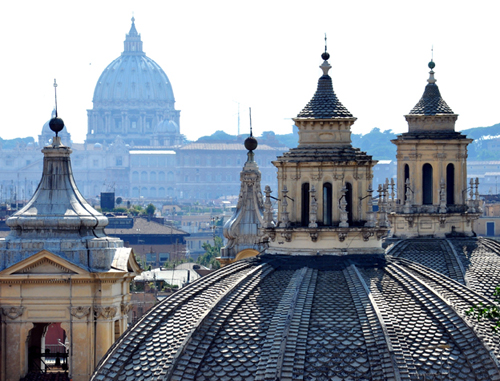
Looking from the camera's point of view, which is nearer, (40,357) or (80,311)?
(80,311)

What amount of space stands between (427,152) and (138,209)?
374 ft

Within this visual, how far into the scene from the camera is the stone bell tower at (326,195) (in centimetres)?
3139

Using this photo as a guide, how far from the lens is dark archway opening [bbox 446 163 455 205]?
4588 cm

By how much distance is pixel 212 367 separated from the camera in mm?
27125

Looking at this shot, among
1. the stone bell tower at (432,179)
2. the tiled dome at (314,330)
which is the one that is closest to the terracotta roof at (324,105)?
the tiled dome at (314,330)

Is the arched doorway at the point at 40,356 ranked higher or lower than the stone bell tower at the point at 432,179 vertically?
lower

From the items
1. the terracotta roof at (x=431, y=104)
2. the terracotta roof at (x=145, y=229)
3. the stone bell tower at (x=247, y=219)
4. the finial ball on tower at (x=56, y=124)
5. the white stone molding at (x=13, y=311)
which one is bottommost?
the terracotta roof at (x=145, y=229)

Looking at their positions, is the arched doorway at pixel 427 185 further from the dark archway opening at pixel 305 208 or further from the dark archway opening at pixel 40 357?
the dark archway opening at pixel 305 208

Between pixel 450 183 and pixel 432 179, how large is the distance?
1.79 ft

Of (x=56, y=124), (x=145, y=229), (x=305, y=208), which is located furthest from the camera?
(x=145, y=229)

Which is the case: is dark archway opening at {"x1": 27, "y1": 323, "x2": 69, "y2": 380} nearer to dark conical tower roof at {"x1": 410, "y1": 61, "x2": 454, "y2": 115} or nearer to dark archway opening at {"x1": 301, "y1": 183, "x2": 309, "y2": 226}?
dark archway opening at {"x1": 301, "y1": 183, "x2": 309, "y2": 226}

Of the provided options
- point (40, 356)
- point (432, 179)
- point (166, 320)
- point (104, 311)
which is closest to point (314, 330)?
point (166, 320)

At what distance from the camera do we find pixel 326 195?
31797 millimetres

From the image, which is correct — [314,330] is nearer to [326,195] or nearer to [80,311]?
[326,195]
